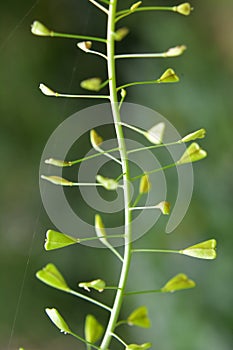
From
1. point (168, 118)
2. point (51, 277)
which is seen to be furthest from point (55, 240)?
point (168, 118)

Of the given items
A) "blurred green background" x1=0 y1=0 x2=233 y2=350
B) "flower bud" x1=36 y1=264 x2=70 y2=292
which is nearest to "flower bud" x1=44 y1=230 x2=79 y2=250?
"flower bud" x1=36 y1=264 x2=70 y2=292

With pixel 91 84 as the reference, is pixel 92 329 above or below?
below

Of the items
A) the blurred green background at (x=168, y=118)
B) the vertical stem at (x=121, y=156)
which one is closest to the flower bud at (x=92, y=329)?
the vertical stem at (x=121, y=156)

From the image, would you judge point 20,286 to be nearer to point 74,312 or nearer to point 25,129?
point 74,312

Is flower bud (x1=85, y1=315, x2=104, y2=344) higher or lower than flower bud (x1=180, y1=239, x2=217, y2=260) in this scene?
lower

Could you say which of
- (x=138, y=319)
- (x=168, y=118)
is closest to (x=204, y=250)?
(x=138, y=319)

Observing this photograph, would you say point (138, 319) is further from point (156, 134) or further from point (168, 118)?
point (168, 118)

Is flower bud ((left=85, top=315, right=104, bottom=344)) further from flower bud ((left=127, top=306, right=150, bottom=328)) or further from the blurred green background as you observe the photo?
the blurred green background

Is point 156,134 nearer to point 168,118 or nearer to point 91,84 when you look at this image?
point 91,84

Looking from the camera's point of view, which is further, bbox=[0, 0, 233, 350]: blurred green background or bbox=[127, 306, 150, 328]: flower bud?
bbox=[0, 0, 233, 350]: blurred green background

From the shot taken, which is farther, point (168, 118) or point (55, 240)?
point (168, 118)

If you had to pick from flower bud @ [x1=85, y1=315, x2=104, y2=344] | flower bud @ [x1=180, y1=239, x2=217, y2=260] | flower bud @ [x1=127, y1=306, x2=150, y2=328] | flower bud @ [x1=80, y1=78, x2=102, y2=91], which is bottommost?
flower bud @ [x1=85, y1=315, x2=104, y2=344]
